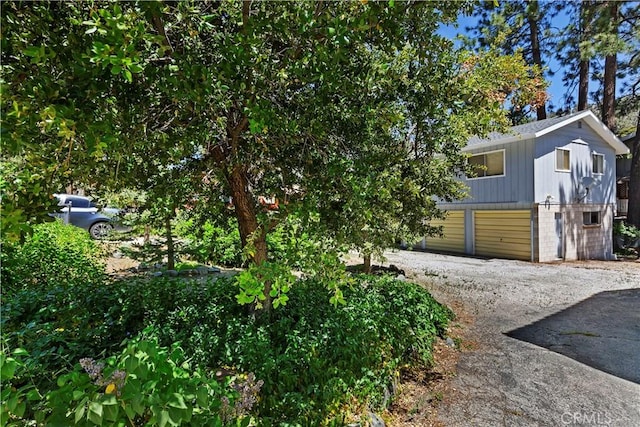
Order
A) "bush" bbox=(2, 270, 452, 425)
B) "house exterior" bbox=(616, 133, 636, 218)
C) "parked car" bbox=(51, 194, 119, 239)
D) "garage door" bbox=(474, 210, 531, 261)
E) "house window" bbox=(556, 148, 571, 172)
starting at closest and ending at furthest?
"bush" bbox=(2, 270, 452, 425)
"parked car" bbox=(51, 194, 119, 239)
"garage door" bbox=(474, 210, 531, 261)
"house window" bbox=(556, 148, 571, 172)
"house exterior" bbox=(616, 133, 636, 218)

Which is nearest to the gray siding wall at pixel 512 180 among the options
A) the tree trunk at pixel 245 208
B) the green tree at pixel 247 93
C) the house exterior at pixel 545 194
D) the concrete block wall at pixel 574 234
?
the house exterior at pixel 545 194

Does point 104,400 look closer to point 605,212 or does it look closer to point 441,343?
point 441,343

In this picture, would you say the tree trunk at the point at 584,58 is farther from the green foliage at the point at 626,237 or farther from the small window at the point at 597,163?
the green foliage at the point at 626,237

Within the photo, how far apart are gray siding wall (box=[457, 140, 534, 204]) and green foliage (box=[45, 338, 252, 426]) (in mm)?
11589

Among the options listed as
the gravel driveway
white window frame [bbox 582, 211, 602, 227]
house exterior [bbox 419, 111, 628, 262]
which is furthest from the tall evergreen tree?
the gravel driveway

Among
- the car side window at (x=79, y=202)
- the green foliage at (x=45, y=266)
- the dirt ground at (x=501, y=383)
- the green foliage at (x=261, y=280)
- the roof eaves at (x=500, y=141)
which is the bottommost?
the dirt ground at (x=501, y=383)

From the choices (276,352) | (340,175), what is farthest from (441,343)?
(340,175)

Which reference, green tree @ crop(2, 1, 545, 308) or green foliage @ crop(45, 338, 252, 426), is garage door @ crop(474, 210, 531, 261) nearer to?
green tree @ crop(2, 1, 545, 308)

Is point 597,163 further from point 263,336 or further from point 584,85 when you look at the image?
point 263,336

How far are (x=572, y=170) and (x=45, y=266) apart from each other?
51.9 ft

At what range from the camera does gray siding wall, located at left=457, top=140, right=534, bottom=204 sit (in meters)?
12.1

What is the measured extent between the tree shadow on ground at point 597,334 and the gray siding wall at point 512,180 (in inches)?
223

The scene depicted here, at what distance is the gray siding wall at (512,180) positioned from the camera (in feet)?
39.8

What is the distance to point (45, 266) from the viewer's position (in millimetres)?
5395
